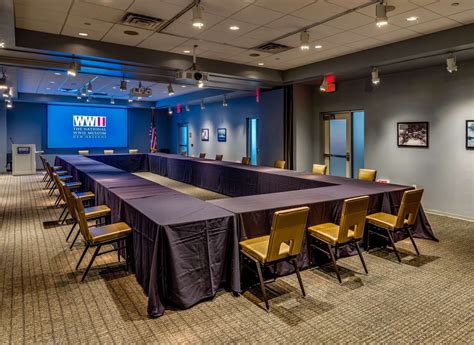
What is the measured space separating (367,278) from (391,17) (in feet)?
11.8

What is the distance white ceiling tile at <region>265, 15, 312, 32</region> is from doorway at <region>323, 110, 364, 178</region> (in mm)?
3603

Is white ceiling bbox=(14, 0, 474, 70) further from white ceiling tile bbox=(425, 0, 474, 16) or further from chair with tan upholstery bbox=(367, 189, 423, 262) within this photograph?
chair with tan upholstery bbox=(367, 189, 423, 262)

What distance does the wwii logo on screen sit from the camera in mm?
15822

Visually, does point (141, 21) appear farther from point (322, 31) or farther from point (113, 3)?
point (322, 31)

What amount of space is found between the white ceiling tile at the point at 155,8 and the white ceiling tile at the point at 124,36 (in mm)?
756

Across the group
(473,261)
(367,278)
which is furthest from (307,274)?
(473,261)

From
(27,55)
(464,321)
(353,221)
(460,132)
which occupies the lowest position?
(464,321)

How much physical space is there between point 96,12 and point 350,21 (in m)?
3.57

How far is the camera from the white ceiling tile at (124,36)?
5.30m

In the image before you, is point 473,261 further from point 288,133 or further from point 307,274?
point 288,133

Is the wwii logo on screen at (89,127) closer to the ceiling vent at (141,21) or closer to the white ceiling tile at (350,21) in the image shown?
the ceiling vent at (141,21)

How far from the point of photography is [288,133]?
922 centimetres

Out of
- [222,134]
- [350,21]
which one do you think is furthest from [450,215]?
[222,134]

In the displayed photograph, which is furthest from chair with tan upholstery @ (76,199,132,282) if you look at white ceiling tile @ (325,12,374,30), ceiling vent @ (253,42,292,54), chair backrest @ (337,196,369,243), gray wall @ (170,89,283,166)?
gray wall @ (170,89,283,166)
